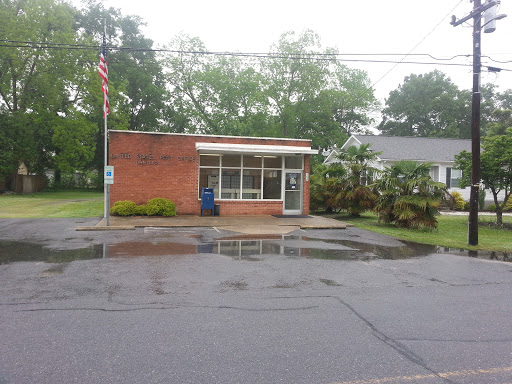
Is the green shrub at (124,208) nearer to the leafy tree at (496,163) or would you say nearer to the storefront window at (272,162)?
the storefront window at (272,162)

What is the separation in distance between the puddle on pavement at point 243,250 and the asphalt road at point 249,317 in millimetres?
103

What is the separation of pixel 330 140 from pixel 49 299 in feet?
117

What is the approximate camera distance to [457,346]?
4.16m

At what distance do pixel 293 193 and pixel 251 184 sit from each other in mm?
2295

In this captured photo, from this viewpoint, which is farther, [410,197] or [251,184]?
[251,184]

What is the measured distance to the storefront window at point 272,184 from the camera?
18703mm

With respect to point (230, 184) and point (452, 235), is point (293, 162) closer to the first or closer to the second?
point (230, 184)

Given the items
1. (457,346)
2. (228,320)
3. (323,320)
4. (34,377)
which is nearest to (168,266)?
(228,320)

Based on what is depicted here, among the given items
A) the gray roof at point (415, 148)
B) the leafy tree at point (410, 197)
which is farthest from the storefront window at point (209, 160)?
the gray roof at point (415, 148)

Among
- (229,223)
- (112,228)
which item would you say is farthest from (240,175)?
(112,228)

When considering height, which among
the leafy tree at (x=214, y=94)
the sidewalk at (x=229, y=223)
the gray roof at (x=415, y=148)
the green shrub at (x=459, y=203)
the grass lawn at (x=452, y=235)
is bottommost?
the grass lawn at (x=452, y=235)

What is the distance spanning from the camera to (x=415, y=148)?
2738cm

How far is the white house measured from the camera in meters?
25.7

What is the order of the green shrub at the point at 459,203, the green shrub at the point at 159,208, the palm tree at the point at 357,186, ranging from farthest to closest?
the green shrub at the point at 459,203, the palm tree at the point at 357,186, the green shrub at the point at 159,208
